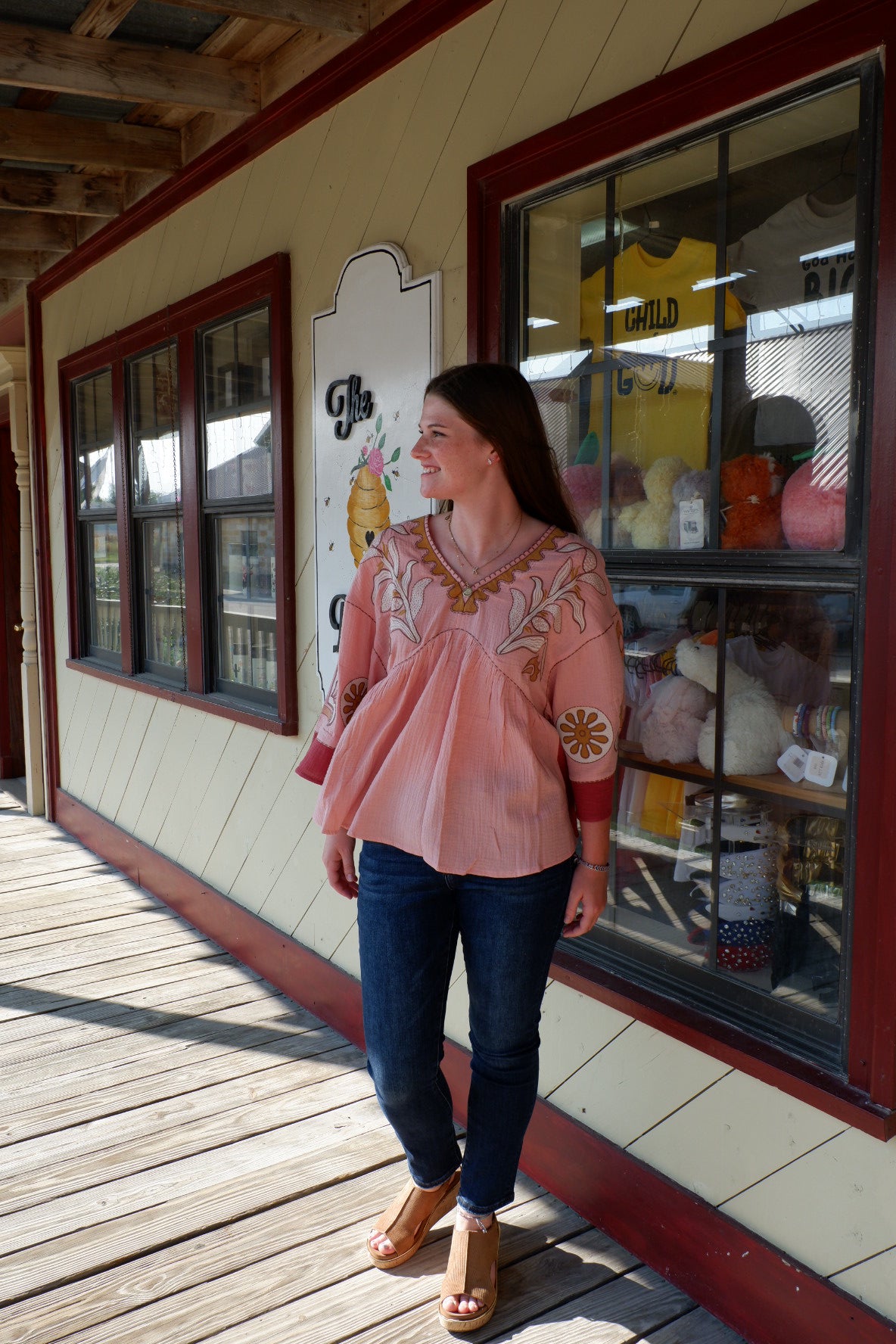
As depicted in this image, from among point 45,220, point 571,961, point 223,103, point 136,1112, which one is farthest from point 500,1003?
point 45,220

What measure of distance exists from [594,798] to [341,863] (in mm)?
536

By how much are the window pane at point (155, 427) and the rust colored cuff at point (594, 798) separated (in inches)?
114

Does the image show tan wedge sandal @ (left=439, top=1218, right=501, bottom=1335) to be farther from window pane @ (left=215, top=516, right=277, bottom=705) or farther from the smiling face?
window pane @ (left=215, top=516, right=277, bottom=705)

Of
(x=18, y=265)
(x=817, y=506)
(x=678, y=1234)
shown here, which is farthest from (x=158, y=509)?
(x=678, y=1234)

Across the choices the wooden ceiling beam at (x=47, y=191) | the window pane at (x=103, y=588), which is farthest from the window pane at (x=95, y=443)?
the wooden ceiling beam at (x=47, y=191)

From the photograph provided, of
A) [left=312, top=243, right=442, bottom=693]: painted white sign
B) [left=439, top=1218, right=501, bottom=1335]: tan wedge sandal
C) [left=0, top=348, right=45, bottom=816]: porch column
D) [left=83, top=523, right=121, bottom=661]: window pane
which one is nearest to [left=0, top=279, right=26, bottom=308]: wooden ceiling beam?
[left=0, top=348, right=45, bottom=816]: porch column

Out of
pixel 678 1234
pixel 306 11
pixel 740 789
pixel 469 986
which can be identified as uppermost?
pixel 306 11

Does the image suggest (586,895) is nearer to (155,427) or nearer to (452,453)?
(452,453)

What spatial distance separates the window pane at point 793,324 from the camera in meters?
1.84

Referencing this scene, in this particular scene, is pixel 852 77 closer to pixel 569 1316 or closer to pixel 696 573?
pixel 696 573

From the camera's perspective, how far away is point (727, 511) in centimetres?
207

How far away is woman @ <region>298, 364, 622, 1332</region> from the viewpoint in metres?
1.92

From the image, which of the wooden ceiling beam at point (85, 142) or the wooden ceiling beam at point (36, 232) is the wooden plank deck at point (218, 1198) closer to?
the wooden ceiling beam at point (85, 142)

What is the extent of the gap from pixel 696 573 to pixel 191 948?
9.13 feet
